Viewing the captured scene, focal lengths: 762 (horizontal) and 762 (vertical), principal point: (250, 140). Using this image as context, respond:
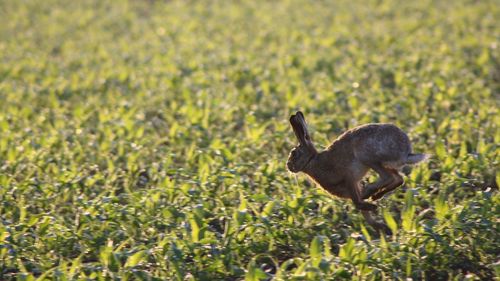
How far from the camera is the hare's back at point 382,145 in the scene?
5586 mm

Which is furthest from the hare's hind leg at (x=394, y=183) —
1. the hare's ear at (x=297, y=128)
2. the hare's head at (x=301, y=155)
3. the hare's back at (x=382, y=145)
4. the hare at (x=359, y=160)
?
the hare's ear at (x=297, y=128)

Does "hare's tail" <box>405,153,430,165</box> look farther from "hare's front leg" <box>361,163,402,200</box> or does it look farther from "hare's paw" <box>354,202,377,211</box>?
"hare's paw" <box>354,202,377,211</box>

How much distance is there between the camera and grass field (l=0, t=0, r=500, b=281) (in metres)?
5.29

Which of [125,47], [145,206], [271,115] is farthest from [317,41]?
[145,206]

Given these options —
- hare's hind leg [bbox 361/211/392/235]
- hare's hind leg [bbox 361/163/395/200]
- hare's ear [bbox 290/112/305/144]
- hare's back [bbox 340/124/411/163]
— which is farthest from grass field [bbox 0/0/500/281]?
hare's ear [bbox 290/112/305/144]

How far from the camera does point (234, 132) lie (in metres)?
8.62

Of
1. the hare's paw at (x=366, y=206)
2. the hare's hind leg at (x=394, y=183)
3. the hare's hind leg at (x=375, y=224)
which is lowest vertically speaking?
the hare's hind leg at (x=375, y=224)

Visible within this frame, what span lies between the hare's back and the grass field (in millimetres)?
345

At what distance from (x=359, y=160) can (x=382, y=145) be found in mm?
230

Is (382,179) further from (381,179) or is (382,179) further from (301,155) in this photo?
(301,155)

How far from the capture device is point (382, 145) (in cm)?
558

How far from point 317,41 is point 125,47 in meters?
3.52

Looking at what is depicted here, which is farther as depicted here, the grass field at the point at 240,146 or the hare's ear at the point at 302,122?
the hare's ear at the point at 302,122

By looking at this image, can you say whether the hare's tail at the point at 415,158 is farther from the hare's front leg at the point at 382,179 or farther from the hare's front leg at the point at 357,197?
the hare's front leg at the point at 357,197
